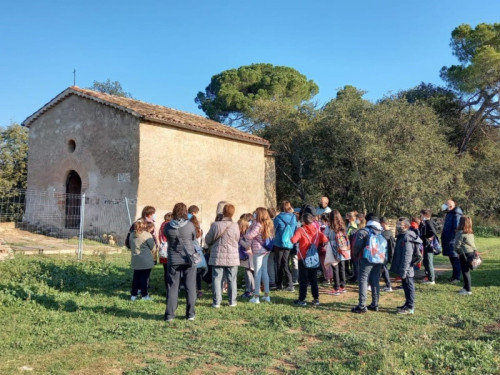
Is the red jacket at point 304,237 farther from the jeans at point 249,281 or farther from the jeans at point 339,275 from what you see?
the jeans at point 339,275

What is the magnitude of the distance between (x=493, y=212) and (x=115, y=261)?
76.7ft

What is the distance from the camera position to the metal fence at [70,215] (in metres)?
14.2

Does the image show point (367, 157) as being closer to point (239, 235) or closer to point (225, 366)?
point (239, 235)

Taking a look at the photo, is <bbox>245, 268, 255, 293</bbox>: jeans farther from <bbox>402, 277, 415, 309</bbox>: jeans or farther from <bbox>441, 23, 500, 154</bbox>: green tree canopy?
<bbox>441, 23, 500, 154</bbox>: green tree canopy

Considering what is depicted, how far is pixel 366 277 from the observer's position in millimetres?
6477

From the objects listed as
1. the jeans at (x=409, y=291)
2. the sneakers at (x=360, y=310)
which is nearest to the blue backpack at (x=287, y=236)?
the sneakers at (x=360, y=310)

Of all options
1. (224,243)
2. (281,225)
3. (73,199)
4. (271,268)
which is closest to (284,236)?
(281,225)

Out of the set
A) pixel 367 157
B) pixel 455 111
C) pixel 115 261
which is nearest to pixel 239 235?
pixel 115 261

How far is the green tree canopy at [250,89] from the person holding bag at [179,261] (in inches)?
890

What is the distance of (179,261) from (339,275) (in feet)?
12.3

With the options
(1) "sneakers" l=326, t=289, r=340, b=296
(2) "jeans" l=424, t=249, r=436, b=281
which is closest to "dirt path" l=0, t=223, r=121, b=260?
(1) "sneakers" l=326, t=289, r=340, b=296

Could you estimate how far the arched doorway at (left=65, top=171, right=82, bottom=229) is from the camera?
16.0 meters

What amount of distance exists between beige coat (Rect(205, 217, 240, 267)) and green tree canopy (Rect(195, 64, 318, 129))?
21.9m

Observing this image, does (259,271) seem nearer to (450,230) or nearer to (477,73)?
(450,230)
